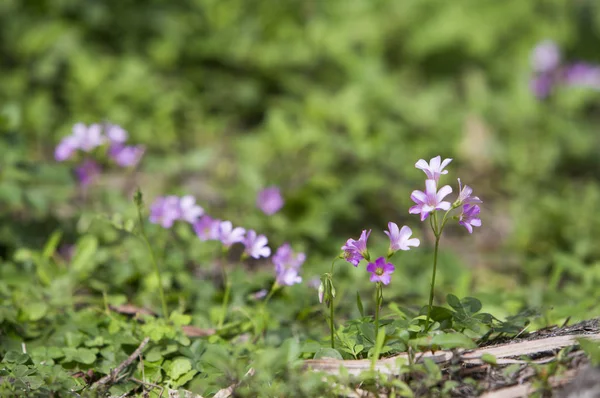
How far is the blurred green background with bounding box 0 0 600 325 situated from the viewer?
3166 mm

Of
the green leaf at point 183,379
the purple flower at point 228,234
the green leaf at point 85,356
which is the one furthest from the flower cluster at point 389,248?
the green leaf at point 85,356

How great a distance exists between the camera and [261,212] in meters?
3.38

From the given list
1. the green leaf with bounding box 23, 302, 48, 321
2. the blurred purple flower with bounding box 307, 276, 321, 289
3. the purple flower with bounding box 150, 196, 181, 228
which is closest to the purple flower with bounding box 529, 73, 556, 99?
the blurred purple flower with bounding box 307, 276, 321, 289

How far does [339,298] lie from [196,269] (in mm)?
624

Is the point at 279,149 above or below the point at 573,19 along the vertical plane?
below

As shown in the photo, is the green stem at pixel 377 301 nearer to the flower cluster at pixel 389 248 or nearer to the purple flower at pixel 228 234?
the flower cluster at pixel 389 248

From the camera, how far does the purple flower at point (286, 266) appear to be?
7.37 ft

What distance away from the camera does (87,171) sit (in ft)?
9.51

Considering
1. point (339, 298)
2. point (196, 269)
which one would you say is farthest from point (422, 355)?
point (196, 269)

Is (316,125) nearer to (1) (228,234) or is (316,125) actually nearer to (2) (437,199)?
(1) (228,234)

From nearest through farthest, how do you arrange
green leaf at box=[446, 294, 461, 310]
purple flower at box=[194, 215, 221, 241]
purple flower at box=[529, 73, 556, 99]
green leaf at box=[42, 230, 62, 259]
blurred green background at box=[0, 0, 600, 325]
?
green leaf at box=[446, 294, 461, 310], purple flower at box=[194, 215, 221, 241], green leaf at box=[42, 230, 62, 259], blurred green background at box=[0, 0, 600, 325], purple flower at box=[529, 73, 556, 99]

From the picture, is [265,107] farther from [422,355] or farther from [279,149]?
[422,355]

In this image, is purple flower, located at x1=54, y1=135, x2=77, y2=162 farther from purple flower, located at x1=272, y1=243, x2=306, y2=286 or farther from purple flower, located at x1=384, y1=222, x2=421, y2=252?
purple flower, located at x1=384, y1=222, x2=421, y2=252

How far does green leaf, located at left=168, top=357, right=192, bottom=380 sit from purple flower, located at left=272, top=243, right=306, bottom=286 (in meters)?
0.39
